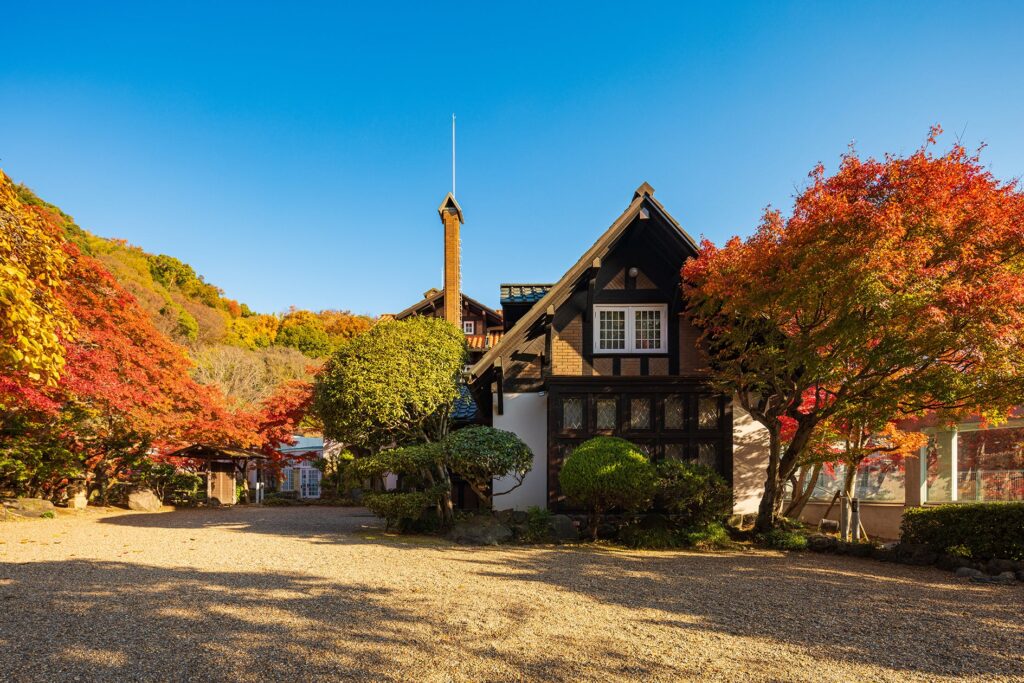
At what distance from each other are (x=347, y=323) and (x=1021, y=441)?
48816mm

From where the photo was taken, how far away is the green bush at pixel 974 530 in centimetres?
1033

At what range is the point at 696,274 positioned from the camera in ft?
42.9

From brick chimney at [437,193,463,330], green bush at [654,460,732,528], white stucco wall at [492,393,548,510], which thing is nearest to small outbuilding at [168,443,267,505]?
brick chimney at [437,193,463,330]

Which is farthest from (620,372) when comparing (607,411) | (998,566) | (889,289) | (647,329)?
(998,566)

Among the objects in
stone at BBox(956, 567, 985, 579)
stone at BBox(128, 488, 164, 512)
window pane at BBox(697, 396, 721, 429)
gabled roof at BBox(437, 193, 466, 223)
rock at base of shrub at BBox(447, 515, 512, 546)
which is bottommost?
stone at BBox(128, 488, 164, 512)

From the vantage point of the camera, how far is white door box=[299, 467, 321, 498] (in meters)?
31.1

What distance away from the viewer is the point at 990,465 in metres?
14.5

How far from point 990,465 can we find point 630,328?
8776 millimetres

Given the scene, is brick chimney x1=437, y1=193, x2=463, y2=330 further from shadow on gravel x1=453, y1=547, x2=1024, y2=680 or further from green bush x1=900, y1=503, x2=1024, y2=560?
green bush x1=900, y1=503, x2=1024, y2=560

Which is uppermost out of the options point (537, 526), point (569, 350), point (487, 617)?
point (569, 350)

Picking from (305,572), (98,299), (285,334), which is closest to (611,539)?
(305,572)

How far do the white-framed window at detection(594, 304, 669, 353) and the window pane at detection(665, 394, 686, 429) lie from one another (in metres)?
1.26

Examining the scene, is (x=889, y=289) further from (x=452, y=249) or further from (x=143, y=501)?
(x=143, y=501)

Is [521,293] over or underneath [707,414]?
over
